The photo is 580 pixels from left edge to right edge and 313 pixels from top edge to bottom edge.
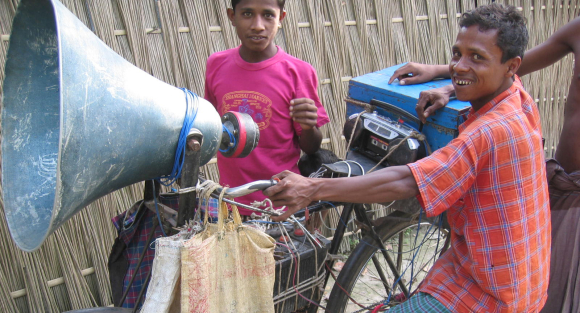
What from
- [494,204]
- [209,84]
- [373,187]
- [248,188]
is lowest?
[494,204]

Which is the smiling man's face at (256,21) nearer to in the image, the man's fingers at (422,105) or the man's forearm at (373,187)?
the man's fingers at (422,105)

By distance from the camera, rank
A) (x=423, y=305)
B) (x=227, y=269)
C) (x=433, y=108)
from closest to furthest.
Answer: (x=227, y=269) < (x=423, y=305) < (x=433, y=108)

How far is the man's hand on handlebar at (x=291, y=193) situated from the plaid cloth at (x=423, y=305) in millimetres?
618

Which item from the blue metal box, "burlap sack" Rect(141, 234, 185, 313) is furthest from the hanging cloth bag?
the blue metal box

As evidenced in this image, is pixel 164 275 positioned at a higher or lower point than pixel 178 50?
lower

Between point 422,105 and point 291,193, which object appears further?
point 422,105

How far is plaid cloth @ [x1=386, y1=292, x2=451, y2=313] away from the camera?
166cm

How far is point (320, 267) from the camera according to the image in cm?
177

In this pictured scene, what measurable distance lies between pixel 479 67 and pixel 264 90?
98cm

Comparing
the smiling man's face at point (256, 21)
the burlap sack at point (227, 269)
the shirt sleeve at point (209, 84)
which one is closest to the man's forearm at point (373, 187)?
the burlap sack at point (227, 269)

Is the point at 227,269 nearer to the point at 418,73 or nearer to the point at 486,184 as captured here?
the point at 486,184

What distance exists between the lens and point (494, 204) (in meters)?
1.52

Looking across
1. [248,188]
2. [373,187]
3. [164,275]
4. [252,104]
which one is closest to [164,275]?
[164,275]

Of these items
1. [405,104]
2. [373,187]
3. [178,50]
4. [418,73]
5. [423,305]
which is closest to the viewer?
[373,187]
